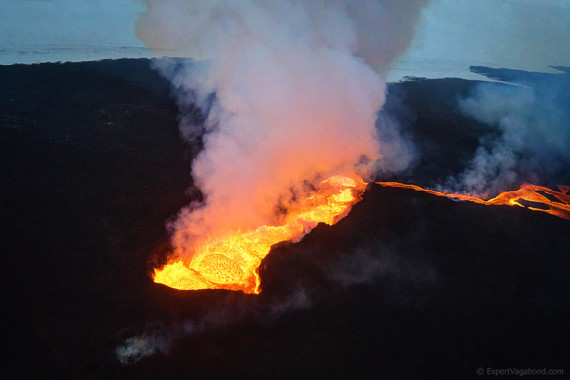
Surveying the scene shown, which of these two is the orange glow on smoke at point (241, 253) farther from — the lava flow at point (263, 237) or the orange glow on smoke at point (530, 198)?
the orange glow on smoke at point (530, 198)

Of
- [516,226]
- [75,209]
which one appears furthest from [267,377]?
[516,226]

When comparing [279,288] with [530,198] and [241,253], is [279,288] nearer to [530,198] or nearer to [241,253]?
[241,253]

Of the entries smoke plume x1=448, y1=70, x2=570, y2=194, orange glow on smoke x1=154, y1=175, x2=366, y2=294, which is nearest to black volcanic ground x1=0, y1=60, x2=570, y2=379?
orange glow on smoke x1=154, y1=175, x2=366, y2=294

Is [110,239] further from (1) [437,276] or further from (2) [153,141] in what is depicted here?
(1) [437,276]

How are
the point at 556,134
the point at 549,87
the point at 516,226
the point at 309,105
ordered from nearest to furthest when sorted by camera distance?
the point at 516,226
the point at 309,105
the point at 556,134
the point at 549,87

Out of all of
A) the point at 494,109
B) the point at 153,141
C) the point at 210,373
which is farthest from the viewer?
the point at 494,109

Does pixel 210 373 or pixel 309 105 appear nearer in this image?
pixel 210 373

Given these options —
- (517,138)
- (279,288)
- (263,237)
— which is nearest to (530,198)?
(517,138)
